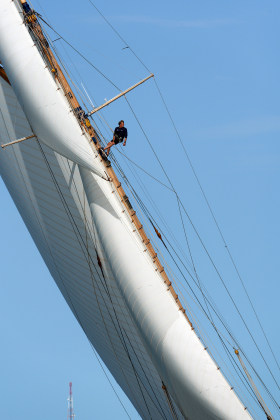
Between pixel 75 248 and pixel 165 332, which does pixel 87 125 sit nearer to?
pixel 75 248

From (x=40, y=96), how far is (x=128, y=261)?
16.4 ft

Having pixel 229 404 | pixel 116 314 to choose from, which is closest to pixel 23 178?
pixel 116 314

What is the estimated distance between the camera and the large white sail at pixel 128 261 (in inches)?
561

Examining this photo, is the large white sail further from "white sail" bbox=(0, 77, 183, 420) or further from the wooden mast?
"white sail" bbox=(0, 77, 183, 420)

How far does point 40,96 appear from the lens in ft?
52.0

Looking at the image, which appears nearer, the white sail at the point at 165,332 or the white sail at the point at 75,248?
the white sail at the point at 165,332

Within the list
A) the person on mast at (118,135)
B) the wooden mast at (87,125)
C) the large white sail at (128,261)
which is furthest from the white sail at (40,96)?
the person on mast at (118,135)

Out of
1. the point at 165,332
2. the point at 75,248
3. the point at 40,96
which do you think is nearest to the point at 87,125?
the point at 40,96

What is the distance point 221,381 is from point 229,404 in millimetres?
552

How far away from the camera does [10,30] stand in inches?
667

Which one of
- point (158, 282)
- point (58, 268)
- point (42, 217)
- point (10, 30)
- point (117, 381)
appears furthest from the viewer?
point (117, 381)

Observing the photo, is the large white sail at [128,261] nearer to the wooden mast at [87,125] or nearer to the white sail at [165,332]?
the white sail at [165,332]

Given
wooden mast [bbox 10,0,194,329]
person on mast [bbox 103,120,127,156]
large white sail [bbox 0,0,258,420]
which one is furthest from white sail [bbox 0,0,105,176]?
person on mast [bbox 103,120,127,156]

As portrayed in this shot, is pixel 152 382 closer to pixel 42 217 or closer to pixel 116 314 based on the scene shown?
pixel 116 314
